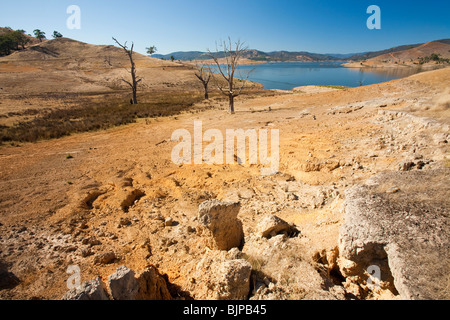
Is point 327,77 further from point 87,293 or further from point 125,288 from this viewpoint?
point 87,293

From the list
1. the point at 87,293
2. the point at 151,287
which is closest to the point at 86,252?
the point at 151,287

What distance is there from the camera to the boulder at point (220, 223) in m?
4.08

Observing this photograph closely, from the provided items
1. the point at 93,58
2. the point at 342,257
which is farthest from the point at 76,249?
the point at 93,58

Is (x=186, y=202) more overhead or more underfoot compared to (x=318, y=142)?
more underfoot

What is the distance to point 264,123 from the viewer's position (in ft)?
47.6

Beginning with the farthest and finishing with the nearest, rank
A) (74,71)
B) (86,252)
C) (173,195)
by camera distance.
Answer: (74,71)
(173,195)
(86,252)

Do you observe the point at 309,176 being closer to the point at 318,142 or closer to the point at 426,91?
the point at 318,142

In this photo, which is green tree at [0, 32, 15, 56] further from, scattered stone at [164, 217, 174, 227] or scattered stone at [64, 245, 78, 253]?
scattered stone at [164, 217, 174, 227]

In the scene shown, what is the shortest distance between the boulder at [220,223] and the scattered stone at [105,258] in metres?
1.87

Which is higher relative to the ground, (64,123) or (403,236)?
(64,123)

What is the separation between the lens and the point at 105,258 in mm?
4520

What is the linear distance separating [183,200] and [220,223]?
8.94 feet

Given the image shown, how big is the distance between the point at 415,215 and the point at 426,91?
14.8 meters
